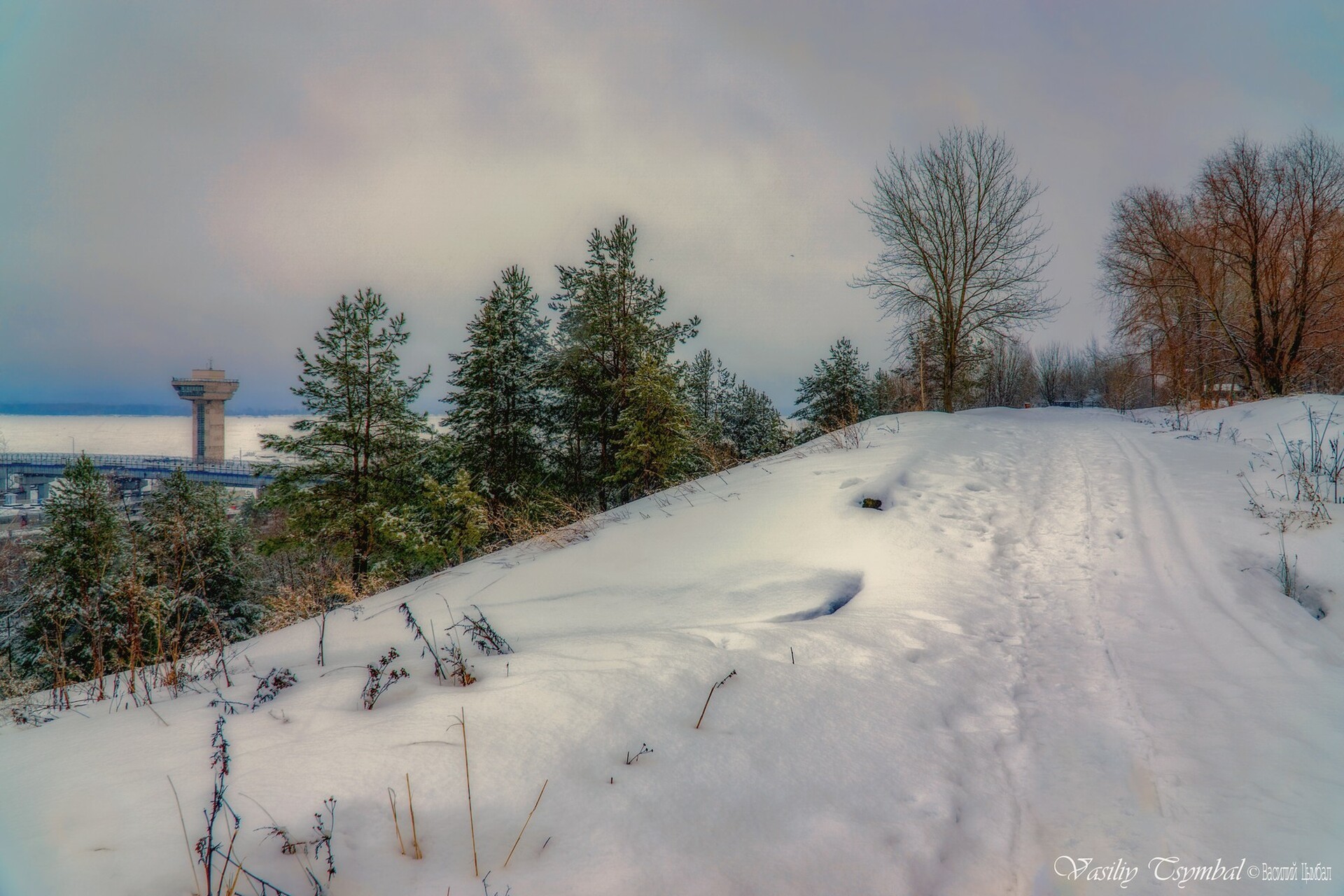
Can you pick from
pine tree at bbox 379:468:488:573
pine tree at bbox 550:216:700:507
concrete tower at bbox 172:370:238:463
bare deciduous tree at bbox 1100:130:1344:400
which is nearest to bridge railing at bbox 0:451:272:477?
concrete tower at bbox 172:370:238:463

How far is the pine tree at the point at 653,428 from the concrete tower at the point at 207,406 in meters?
31.1

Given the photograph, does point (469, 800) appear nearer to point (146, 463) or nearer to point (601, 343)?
point (601, 343)

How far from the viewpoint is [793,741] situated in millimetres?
2176

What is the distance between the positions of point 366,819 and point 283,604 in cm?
572

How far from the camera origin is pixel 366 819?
62.6 inches

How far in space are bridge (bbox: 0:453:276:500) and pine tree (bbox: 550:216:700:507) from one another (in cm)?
1066

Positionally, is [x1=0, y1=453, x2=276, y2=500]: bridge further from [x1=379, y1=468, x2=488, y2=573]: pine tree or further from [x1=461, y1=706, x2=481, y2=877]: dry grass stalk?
[x1=461, y1=706, x2=481, y2=877]: dry grass stalk

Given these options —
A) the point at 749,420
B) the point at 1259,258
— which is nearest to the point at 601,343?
the point at 749,420

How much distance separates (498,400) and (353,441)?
505 cm

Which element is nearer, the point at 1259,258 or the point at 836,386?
the point at 1259,258

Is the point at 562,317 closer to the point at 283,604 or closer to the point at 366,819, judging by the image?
the point at 283,604

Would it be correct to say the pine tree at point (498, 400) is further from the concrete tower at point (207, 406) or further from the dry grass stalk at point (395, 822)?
the concrete tower at point (207, 406)

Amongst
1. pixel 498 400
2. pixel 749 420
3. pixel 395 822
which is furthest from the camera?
pixel 749 420

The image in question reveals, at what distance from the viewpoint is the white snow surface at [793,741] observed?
1556 millimetres
